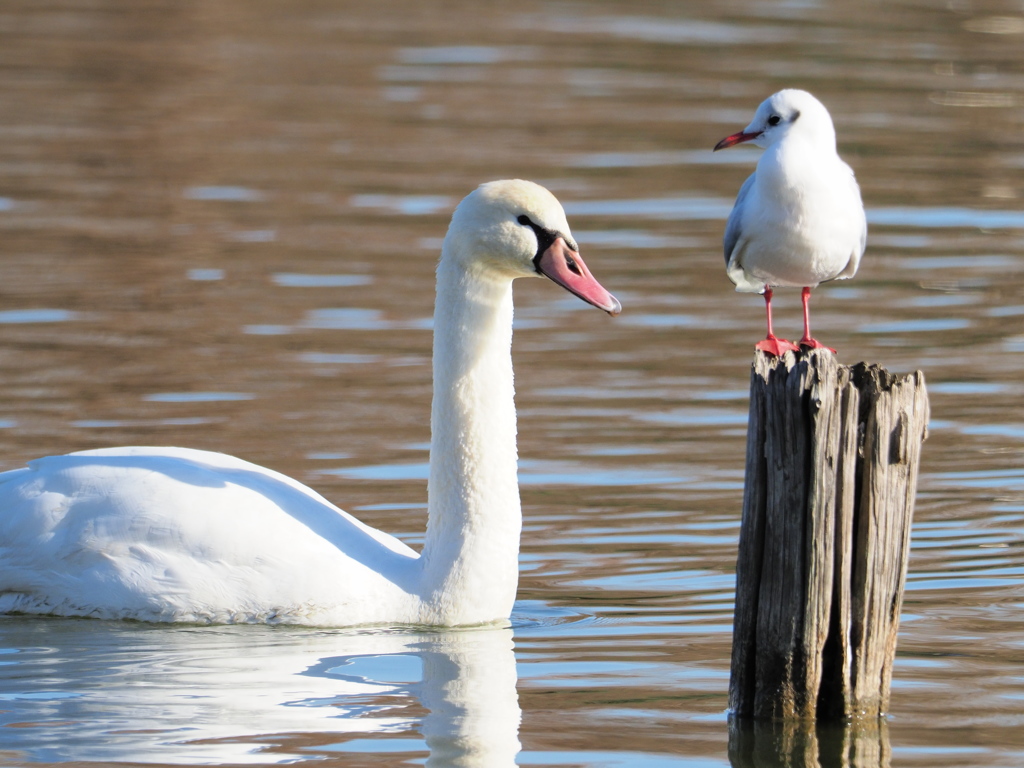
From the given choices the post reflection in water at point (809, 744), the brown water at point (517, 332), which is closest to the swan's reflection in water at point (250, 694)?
the brown water at point (517, 332)

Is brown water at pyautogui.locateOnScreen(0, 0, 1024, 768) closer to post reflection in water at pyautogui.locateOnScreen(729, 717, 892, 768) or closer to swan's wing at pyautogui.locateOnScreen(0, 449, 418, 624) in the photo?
post reflection in water at pyautogui.locateOnScreen(729, 717, 892, 768)

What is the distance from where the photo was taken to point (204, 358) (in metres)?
12.5

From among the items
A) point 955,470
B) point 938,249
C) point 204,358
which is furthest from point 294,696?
point 938,249

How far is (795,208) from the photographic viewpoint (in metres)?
7.81

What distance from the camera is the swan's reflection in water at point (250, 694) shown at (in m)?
6.25

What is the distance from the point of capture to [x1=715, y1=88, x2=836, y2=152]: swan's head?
8156 mm

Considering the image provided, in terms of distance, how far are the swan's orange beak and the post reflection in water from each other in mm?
1888

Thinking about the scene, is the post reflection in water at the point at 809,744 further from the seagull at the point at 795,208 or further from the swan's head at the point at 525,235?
the swan's head at the point at 525,235

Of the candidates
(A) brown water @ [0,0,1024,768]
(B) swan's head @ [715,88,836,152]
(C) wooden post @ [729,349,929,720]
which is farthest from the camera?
(B) swan's head @ [715,88,836,152]

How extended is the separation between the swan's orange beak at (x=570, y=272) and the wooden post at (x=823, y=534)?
1.50 meters

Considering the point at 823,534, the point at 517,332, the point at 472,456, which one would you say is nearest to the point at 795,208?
the point at 472,456

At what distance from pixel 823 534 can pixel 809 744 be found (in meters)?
0.70

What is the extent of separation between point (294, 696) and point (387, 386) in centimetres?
526

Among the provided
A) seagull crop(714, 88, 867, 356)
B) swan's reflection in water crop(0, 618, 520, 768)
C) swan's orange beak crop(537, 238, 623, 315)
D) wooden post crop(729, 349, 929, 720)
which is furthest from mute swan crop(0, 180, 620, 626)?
wooden post crop(729, 349, 929, 720)
